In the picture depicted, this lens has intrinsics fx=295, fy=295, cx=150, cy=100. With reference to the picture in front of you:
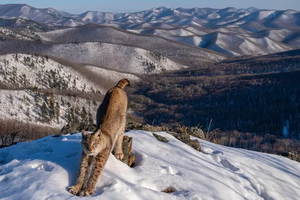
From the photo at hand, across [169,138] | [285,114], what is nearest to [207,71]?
[285,114]

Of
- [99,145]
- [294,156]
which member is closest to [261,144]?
[294,156]

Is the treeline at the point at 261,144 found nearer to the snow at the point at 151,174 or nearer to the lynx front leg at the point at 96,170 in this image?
the snow at the point at 151,174

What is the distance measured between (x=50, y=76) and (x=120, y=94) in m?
66.2

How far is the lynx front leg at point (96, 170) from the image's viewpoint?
5.92 m

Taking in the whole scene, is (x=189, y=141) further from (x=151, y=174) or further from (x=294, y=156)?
(x=294, y=156)

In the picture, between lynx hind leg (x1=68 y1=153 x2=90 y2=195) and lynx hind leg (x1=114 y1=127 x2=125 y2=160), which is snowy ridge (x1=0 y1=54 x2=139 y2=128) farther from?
lynx hind leg (x1=68 y1=153 x2=90 y2=195)

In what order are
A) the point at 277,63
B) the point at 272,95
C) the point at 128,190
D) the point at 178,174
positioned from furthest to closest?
the point at 277,63, the point at 272,95, the point at 178,174, the point at 128,190

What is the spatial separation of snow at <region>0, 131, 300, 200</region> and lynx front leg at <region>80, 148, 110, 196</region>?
0.63ft

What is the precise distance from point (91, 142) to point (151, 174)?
205 cm

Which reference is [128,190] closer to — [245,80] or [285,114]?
[285,114]

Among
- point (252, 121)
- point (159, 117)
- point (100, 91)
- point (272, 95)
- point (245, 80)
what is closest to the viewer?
point (252, 121)

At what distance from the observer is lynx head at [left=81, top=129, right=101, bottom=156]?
5789mm

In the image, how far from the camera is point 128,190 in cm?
618

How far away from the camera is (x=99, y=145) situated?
6.04 metres
